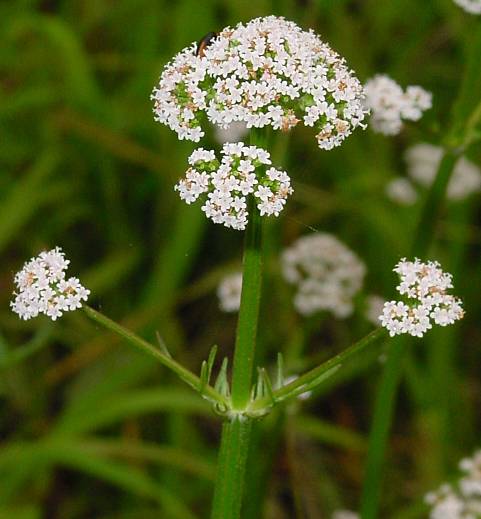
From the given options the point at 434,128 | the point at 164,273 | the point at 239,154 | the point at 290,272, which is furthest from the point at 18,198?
the point at 239,154

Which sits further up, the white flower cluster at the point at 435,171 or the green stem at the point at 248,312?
the white flower cluster at the point at 435,171

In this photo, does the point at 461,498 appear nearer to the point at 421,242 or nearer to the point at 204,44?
the point at 421,242

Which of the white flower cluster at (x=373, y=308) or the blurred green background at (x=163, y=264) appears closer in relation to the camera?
the white flower cluster at (x=373, y=308)

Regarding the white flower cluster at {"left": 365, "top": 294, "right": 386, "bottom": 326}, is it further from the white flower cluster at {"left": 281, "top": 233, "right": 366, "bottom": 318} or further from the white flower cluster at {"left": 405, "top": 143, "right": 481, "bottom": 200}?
the white flower cluster at {"left": 405, "top": 143, "right": 481, "bottom": 200}

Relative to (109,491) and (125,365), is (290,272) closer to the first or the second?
(125,365)

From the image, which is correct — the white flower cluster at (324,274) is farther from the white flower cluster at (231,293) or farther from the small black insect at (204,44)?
the small black insect at (204,44)

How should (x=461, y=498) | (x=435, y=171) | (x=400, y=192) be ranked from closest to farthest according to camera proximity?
1. (x=461, y=498)
2. (x=400, y=192)
3. (x=435, y=171)

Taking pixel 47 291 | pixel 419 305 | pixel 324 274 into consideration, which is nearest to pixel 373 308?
pixel 324 274

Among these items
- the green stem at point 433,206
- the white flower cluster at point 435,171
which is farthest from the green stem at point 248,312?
the white flower cluster at point 435,171
